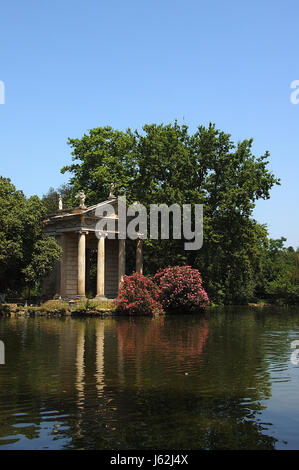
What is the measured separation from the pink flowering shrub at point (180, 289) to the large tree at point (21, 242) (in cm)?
847

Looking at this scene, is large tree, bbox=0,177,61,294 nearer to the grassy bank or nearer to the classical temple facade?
the grassy bank

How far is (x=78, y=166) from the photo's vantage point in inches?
2135

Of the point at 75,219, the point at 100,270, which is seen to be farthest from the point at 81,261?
the point at 75,219

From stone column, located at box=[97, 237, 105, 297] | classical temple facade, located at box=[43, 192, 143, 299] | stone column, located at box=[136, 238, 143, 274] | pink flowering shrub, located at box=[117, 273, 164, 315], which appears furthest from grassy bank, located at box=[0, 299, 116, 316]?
stone column, located at box=[136, 238, 143, 274]

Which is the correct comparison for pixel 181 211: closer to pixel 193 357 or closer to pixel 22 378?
pixel 193 357

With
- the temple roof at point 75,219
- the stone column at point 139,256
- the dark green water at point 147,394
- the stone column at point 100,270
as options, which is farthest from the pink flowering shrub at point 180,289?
the dark green water at point 147,394

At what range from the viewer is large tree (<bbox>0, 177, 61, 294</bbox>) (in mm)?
35156

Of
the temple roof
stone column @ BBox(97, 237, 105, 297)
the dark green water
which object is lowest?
the dark green water

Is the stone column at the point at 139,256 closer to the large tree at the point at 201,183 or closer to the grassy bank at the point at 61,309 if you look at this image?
the large tree at the point at 201,183

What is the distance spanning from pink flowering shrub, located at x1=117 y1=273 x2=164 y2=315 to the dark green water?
15420 millimetres

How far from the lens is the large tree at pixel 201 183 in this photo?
4450cm

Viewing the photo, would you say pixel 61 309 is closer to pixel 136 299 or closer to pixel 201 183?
pixel 136 299

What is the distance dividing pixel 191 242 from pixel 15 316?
53.1 feet
